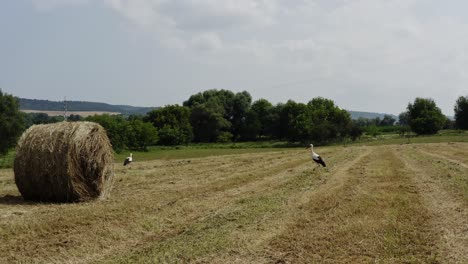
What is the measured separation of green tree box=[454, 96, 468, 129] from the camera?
95438mm

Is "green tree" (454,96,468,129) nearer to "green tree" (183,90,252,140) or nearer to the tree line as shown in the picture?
the tree line

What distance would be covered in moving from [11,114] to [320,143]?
4628 centimetres

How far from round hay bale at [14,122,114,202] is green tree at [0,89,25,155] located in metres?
37.9

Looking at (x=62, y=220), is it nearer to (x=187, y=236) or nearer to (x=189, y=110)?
(x=187, y=236)

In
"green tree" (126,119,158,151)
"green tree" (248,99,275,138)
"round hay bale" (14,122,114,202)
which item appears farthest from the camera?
"green tree" (248,99,275,138)

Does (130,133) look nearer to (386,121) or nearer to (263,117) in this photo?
(263,117)

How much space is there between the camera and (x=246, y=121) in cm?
10344

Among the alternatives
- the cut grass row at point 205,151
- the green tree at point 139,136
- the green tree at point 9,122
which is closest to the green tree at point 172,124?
the green tree at point 139,136

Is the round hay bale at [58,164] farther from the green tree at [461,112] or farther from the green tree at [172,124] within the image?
the green tree at [461,112]

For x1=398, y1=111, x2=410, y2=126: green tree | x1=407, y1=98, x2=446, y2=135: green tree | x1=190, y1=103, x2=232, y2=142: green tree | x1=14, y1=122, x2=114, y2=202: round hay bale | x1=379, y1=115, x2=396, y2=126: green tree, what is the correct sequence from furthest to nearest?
x1=379, y1=115, x2=396, y2=126: green tree, x1=398, y1=111, x2=410, y2=126: green tree, x1=190, y1=103, x2=232, y2=142: green tree, x1=407, y1=98, x2=446, y2=135: green tree, x1=14, y1=122, x2=114, y2=202: round hay bale

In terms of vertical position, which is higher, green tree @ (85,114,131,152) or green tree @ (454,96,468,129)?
green tree @ (454,96,468,129)

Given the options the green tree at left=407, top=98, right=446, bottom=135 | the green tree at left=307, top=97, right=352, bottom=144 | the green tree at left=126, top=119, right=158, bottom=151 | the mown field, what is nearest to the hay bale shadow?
the mown field

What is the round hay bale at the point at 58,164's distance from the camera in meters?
12.1

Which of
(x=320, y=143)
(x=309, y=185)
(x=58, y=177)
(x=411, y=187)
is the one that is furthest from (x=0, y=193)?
(x=320, y=143)
